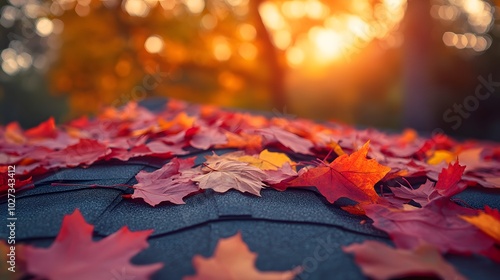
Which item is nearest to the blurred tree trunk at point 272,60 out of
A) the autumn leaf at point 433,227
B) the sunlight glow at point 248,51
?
the sunlight glow at point 248,51

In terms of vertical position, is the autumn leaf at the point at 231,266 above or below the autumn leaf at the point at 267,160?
below

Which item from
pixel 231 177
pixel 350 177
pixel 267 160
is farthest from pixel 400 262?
pixel 267 160

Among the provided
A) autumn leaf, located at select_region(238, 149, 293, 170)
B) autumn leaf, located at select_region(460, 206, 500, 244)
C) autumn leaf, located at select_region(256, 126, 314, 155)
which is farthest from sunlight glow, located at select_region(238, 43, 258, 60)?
autumn leaf, located at select_region(460, 206, 500, 244)

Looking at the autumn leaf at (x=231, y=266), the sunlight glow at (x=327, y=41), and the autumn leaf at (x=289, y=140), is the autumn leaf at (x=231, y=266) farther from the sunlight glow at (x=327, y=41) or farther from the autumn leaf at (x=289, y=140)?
the sunlight glow at (x=327, y=41)

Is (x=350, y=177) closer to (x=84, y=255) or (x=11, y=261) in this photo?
(x=84, y=255)

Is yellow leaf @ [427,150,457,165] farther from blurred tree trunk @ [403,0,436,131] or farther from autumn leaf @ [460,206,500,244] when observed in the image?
blurred tree trunk @ [403,0,436,131]
